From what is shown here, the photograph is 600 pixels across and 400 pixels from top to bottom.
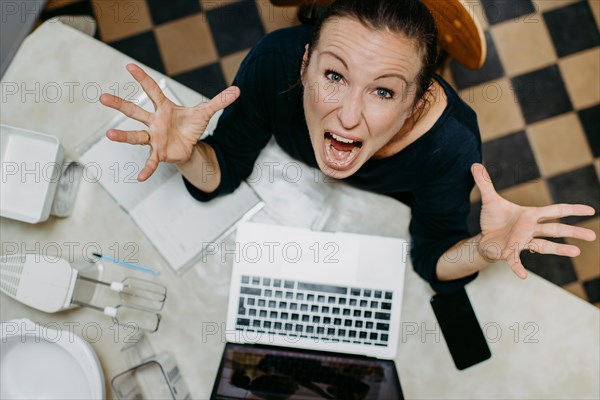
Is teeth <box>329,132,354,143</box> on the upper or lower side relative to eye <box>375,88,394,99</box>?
lower

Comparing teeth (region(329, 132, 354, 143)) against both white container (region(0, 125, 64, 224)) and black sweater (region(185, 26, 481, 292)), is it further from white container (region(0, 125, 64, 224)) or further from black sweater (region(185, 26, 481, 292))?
white container (region(0, 125, 64, 224))

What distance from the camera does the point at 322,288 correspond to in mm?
1099

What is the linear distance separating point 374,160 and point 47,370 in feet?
2.56

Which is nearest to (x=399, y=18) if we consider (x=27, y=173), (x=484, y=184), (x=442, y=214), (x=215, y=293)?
(x=484, y=184)

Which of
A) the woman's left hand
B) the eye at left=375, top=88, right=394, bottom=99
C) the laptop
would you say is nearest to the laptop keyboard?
the laptop

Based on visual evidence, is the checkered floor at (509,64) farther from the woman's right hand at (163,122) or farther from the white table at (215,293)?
the woman's right hand at (163,122)

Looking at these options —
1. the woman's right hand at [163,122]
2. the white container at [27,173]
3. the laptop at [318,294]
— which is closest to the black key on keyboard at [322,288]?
→ the laptop at [318,294]

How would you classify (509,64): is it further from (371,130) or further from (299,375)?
(299,375)

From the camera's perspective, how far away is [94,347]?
1.12 metres

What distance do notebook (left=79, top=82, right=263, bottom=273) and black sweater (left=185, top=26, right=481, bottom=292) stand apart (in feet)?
0.20

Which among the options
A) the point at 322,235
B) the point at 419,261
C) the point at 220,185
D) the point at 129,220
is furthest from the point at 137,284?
the point at 419,261

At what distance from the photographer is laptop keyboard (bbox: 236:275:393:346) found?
109cm

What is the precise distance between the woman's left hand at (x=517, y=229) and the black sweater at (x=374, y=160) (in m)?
0.09

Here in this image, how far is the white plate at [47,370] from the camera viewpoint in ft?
3.33
